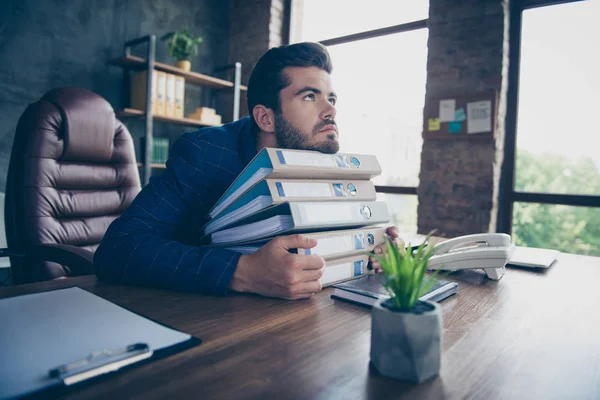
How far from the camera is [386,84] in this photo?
360 centimetres

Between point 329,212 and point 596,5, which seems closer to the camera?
point 329,212

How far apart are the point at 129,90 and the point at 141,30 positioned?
553 millimetres

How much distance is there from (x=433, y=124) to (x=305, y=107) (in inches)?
84.6

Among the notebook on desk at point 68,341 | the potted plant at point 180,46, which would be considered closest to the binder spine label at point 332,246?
the notebook on desk at point 68,341

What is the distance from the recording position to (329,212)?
81 cm

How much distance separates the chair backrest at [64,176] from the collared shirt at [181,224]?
61 centimetres

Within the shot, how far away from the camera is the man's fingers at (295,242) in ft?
2.47

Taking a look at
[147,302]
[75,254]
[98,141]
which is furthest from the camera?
[98,141]

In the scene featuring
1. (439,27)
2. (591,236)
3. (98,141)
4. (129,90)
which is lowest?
Result: (591,236)

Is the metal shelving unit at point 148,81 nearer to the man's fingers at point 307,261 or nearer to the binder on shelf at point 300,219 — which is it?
the binder on shelf at point 300,219

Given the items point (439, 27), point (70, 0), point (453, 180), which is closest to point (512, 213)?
point (453, 180)

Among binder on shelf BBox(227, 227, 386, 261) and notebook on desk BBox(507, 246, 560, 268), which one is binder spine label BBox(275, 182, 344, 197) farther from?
notebook on desk BBox(507, 246, 560, 268)

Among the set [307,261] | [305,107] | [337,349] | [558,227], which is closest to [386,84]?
[558,227]

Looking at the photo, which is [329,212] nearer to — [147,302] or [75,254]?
[147,302]
